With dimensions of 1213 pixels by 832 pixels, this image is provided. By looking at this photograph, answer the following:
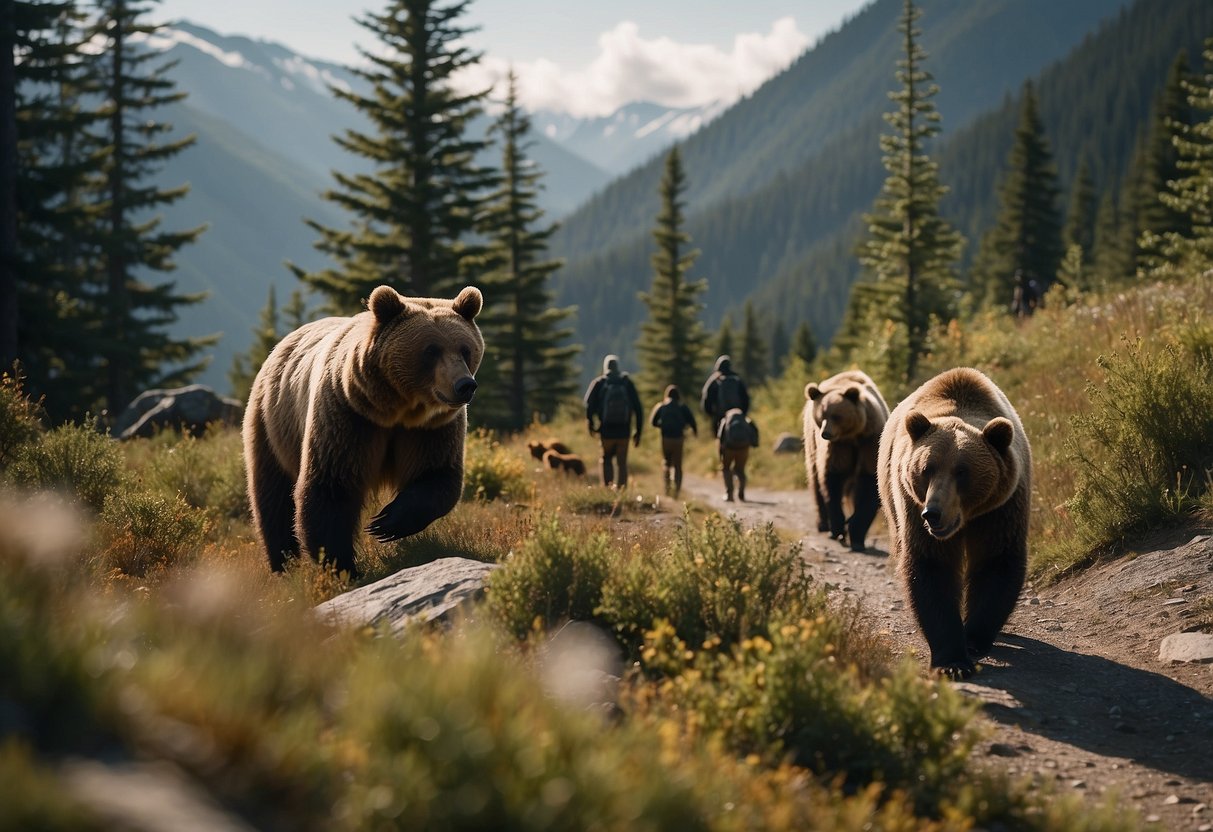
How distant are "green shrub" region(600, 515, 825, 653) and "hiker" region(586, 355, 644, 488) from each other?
8.24 m

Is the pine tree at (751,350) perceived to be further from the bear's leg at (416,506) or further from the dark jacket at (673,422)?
the bear's leg at (416,506)

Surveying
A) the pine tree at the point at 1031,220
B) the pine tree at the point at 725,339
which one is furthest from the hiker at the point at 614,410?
the pine tree at the point at 725,339

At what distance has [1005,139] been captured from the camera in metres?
166

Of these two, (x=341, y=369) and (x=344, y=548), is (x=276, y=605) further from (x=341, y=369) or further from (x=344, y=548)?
(x=341, y=369)

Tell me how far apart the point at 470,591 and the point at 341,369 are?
2.25 m

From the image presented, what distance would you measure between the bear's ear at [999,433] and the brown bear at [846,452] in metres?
4.93

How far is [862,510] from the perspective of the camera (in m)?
10.8

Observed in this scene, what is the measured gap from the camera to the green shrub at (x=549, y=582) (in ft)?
15.8

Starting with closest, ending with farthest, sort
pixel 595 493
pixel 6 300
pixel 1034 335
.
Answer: pixel 595 493, pixel 1034 335, pixel 6 300

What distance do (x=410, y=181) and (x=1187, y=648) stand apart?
840 inches

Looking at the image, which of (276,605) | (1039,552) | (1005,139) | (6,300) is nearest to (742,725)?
(276,605)

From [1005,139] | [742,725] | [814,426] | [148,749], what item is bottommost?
[742,725]

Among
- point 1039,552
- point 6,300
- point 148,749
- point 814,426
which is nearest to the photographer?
point 148,749

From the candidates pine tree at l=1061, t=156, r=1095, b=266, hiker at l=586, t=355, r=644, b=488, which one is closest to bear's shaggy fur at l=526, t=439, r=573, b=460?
hiker at l=586, t=355, r=644, b=488
